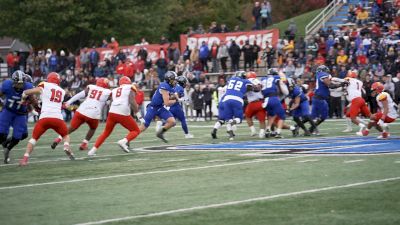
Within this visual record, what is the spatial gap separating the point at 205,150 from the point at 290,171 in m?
4.64

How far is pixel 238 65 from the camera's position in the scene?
122ft

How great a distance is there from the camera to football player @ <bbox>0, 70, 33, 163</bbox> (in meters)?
17.0

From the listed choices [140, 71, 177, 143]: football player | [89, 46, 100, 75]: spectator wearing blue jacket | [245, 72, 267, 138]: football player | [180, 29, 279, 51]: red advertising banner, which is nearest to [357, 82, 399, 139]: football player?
[245, 72, 267, 138]: football player

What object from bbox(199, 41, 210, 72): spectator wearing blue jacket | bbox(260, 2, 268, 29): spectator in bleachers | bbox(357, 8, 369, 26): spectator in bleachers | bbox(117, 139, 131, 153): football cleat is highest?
bbox(260, 2, 268, 29): spectator in bleachers

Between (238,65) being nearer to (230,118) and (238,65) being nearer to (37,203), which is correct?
(230,118)

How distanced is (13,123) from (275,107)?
668 centimetres

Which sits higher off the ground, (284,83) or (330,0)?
(330,0)

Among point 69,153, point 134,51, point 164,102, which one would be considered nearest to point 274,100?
point 164,102

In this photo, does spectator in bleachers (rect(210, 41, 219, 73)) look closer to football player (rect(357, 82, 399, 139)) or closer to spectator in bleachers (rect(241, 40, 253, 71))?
spectator in bleachers (rect(241, 40, 253, 71))

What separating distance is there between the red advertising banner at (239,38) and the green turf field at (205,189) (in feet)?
65.3

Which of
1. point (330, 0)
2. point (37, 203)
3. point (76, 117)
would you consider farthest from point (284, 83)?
point (330, 0)

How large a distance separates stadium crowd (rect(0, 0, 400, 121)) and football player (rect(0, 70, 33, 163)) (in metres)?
15.5

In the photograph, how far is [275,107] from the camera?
2141 cm

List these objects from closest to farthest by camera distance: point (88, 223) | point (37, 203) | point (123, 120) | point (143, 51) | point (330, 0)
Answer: point (88, 223) → point (37, 203) → point (123, 120) → point (143, 51) → point (330, 0)
